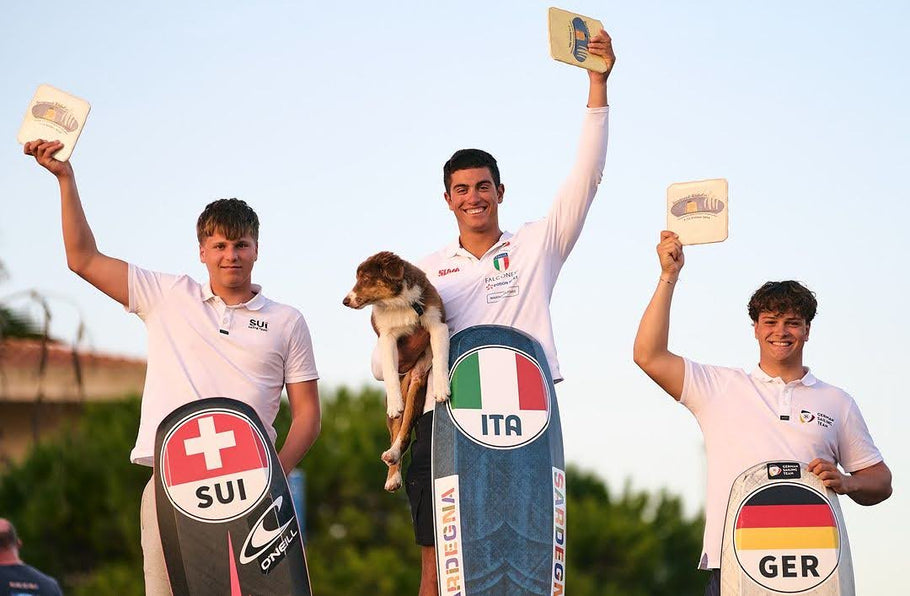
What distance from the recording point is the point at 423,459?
605 cm

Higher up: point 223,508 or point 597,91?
point 597,91

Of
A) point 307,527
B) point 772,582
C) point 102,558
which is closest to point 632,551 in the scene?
point 307,527

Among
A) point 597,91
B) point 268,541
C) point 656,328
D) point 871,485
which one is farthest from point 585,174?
point 268,541

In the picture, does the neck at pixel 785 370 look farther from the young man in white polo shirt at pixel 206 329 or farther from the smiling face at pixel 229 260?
the smiling face at pixel 229 260

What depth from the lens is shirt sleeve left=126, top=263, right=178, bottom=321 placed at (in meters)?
5.95

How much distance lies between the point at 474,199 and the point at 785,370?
→ 5.42 feet

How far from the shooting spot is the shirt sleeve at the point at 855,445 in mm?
6027

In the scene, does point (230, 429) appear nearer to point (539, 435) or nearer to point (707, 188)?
point (539, 435)

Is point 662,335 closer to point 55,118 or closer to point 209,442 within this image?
point 209,442

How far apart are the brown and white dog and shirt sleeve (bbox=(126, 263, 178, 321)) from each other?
2.82ft

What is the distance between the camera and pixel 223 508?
583 centimetres

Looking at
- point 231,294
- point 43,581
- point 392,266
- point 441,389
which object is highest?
point 392,266

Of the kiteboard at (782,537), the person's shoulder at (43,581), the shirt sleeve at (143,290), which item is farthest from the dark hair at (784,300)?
the person's shoulder at (43,581)

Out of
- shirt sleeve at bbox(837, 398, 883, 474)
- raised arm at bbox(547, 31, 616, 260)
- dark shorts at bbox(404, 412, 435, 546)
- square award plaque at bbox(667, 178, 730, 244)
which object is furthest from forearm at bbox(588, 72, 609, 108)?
shirt sleeve at bbox(837, 398, 883, 474)
